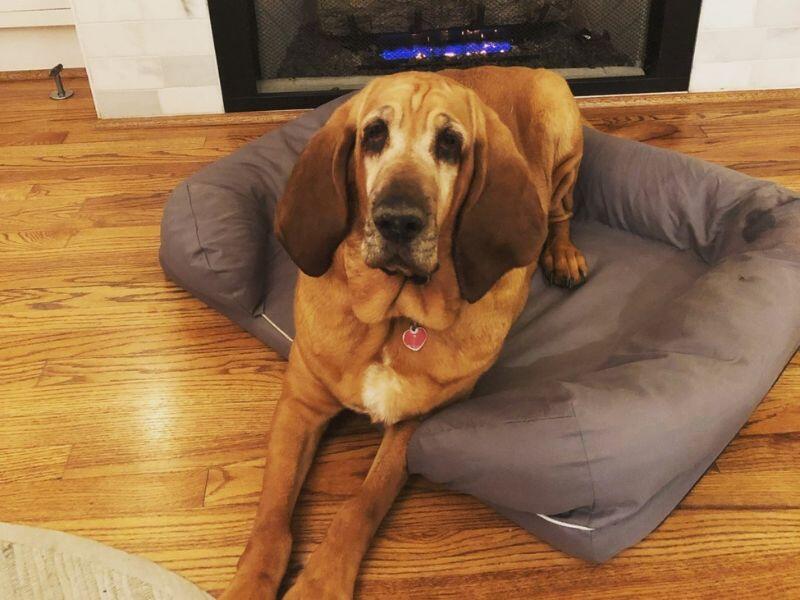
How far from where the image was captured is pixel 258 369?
2.20 meters

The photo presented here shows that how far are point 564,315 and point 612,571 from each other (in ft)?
2.69

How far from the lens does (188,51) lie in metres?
3.42

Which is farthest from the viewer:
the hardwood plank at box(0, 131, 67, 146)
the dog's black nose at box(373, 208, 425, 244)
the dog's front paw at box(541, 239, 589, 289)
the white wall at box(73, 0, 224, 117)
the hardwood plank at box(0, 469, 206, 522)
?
the hardwood plank at box(0, 131, 67, 146)

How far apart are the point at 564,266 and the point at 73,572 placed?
160 centimetres

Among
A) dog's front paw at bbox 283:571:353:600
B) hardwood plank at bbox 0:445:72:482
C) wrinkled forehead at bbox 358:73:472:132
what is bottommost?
hardwood plank at bbox 0:445:72:482

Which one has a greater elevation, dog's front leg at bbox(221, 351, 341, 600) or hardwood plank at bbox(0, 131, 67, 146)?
hardwood plank at bbox(0, 131, 67, 146)

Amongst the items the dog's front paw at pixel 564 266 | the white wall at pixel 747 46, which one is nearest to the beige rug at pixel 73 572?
the dog's front paw at pixel 564 266

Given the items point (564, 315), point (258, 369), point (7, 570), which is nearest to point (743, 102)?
point (564, 315)

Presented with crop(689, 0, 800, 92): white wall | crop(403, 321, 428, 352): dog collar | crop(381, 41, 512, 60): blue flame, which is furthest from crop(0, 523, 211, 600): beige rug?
crop(689, 0, 800, 92): white wall

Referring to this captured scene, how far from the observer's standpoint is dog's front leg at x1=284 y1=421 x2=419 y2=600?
154 centimetres

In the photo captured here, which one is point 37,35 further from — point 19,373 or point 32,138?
point 19,373

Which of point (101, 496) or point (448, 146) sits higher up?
point (448, 146)

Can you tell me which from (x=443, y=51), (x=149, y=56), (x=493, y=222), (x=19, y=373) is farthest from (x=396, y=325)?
(x=149, y=56)

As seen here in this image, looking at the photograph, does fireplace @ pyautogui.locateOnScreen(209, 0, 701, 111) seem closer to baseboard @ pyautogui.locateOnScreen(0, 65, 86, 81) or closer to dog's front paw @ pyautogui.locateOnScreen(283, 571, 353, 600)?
baseboard @ pyautogui.locateOnScreen(0, 65, 86, 81)
